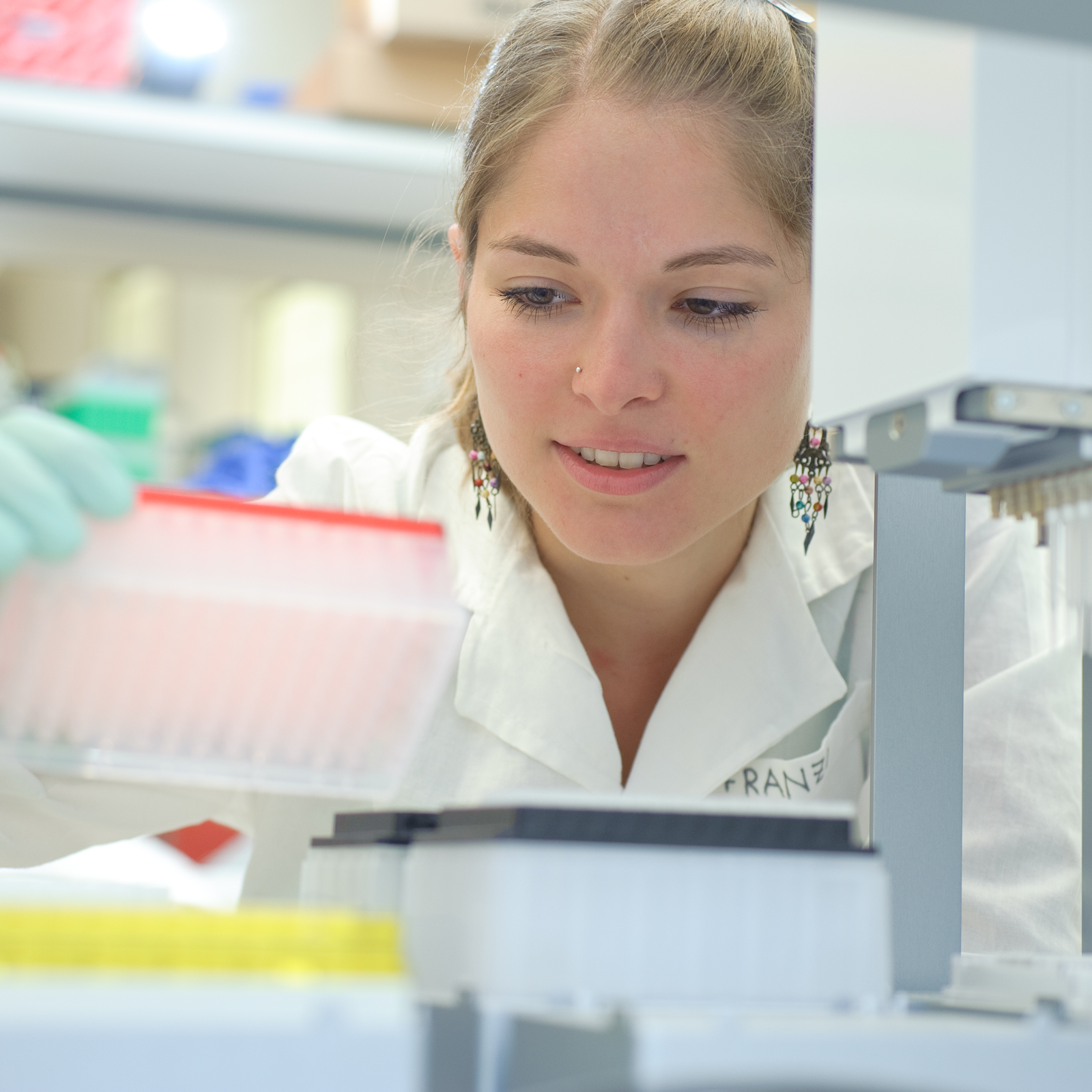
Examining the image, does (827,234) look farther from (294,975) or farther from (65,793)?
(65,793)

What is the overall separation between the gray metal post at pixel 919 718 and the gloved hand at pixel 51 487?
46 cm

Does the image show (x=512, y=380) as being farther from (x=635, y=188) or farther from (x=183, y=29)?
(x=183, y=29)

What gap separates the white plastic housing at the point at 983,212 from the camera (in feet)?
1.76

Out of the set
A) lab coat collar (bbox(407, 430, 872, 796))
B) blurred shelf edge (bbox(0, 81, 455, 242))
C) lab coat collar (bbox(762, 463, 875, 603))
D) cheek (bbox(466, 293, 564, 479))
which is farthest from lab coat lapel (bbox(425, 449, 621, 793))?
blurred shelf edge (bbox(0, 81, 455, 242))

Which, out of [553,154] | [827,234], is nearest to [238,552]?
[827,234]

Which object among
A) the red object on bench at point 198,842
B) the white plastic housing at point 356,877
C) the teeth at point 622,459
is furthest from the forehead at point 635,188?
the red object on bench at point 198,842

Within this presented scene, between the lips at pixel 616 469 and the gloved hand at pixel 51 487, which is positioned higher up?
the lips at pixel 616 469

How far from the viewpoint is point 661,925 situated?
20.7 inches

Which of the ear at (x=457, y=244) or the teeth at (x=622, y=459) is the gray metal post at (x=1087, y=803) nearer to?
the teeth at (x=622, y=459)

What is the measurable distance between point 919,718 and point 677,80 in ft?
1.82

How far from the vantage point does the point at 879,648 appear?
80cm

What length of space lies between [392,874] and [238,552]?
0.19 m

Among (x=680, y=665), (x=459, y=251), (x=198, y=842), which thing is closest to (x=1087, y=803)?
(x=680, y=665)

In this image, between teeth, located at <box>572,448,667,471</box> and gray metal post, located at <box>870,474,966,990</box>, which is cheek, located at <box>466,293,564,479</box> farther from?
gray metal post, located at <box>870,474,966,990</box>
